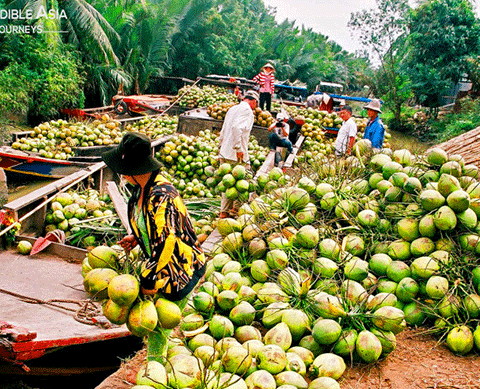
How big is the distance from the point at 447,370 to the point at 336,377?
716 mm

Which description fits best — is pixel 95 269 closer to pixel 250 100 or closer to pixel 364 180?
pixel 364 180

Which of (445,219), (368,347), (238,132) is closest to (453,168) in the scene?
(445,219)

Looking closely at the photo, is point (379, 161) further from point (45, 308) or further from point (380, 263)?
point (45, 308)

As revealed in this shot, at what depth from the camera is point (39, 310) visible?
3143mm

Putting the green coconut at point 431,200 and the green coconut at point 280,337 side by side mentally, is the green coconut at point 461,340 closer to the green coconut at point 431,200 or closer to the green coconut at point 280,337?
the green coconut at point 431,200

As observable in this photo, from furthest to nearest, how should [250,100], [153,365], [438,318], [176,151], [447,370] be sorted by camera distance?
[176,151], [250,100], [438,318], [447,370], [153,365]

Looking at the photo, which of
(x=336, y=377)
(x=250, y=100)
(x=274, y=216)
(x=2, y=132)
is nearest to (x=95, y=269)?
(x=336, y=377)

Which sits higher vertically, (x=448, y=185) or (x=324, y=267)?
(x=448, y=185)

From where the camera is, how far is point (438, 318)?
8.93 feet

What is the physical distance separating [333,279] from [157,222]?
1.29m

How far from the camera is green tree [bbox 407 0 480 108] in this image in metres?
19.5

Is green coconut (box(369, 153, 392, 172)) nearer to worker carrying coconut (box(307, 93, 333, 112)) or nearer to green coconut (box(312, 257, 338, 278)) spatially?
green coconut (box(312, 257, 338, 278))

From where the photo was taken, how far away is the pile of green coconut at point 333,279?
2172 mm

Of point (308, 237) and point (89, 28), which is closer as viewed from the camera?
point (308, 237)
